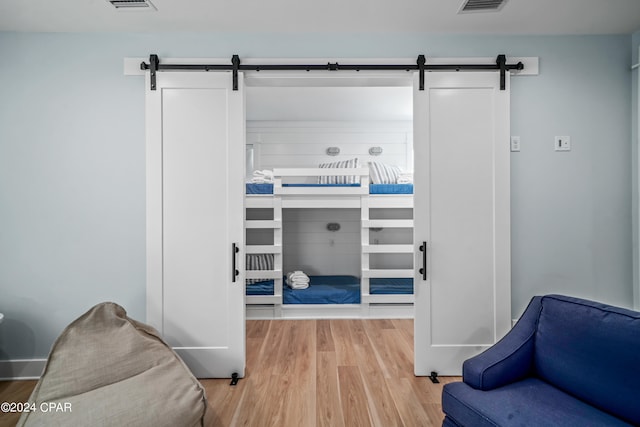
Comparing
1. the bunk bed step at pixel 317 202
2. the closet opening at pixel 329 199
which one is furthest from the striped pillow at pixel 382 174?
the bunk bed step at pixel 317 202

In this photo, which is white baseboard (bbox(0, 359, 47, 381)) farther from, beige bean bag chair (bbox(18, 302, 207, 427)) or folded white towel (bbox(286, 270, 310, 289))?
folded white towel (bbox(286, 270, 310, 289))

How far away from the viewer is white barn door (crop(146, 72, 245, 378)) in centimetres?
241

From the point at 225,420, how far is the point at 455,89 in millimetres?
2727

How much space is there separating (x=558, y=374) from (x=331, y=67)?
2.33 meters

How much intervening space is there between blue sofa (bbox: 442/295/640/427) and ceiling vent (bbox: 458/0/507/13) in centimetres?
187

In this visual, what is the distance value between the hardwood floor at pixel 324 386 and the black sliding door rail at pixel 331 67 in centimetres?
217

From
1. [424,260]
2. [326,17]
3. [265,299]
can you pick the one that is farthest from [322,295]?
[326,17]

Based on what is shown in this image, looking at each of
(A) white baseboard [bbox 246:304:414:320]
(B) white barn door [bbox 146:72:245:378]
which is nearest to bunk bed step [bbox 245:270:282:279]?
(A) white baseboard [bbox 246:304:414:320]

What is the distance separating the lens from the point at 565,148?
8.14ft

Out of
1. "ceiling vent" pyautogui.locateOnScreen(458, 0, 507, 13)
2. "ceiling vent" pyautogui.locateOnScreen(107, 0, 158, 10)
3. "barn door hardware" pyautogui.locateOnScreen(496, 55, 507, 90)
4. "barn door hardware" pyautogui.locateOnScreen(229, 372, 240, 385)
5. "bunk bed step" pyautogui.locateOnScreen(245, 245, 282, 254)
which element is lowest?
"barn door hardware" pyautogui.locateOnScreen(229, 372, 240, 385)

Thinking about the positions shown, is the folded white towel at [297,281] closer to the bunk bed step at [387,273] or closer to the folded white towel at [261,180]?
the bunk bed step at [387,273]

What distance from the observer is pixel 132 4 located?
2.12m

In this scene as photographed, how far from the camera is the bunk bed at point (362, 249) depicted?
12.4ft

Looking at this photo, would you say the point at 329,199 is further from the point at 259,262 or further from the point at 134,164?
the point at 134,164
